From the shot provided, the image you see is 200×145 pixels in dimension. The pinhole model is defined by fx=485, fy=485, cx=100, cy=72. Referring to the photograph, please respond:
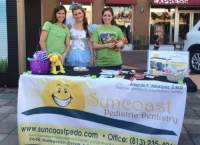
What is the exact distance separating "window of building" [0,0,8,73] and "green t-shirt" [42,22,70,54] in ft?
11.6

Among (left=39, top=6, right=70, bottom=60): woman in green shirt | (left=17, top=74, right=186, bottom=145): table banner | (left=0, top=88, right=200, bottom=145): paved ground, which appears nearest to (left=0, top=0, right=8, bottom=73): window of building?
(left=0, top=88, right=200, bottom=145): paved ground

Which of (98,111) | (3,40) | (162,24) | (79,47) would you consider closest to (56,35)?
(79,47)

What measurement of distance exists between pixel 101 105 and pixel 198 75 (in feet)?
25.1

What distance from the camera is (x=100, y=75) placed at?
552 centimetres

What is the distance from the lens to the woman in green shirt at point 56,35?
6254 millimetres

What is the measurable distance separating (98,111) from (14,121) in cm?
203

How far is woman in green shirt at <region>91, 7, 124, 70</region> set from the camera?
623 cm

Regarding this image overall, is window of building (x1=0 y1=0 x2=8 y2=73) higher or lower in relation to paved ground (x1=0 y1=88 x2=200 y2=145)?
higher

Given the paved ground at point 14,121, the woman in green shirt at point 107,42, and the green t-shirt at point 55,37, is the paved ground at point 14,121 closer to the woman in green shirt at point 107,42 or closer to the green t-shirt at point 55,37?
the green t-shirt at point 55,37

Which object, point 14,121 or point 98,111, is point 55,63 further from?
point 14,121

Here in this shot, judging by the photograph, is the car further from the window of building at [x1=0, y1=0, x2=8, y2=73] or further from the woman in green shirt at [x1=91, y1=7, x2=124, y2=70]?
the woman in green shirt at [x1=91, y1=7, x2=124, y2=70]

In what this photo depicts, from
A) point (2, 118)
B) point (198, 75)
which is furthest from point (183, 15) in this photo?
point (2, 118)

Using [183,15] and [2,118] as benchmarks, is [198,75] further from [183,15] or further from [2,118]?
[183,15]

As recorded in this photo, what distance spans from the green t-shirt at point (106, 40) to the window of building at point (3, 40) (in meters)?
3.73
